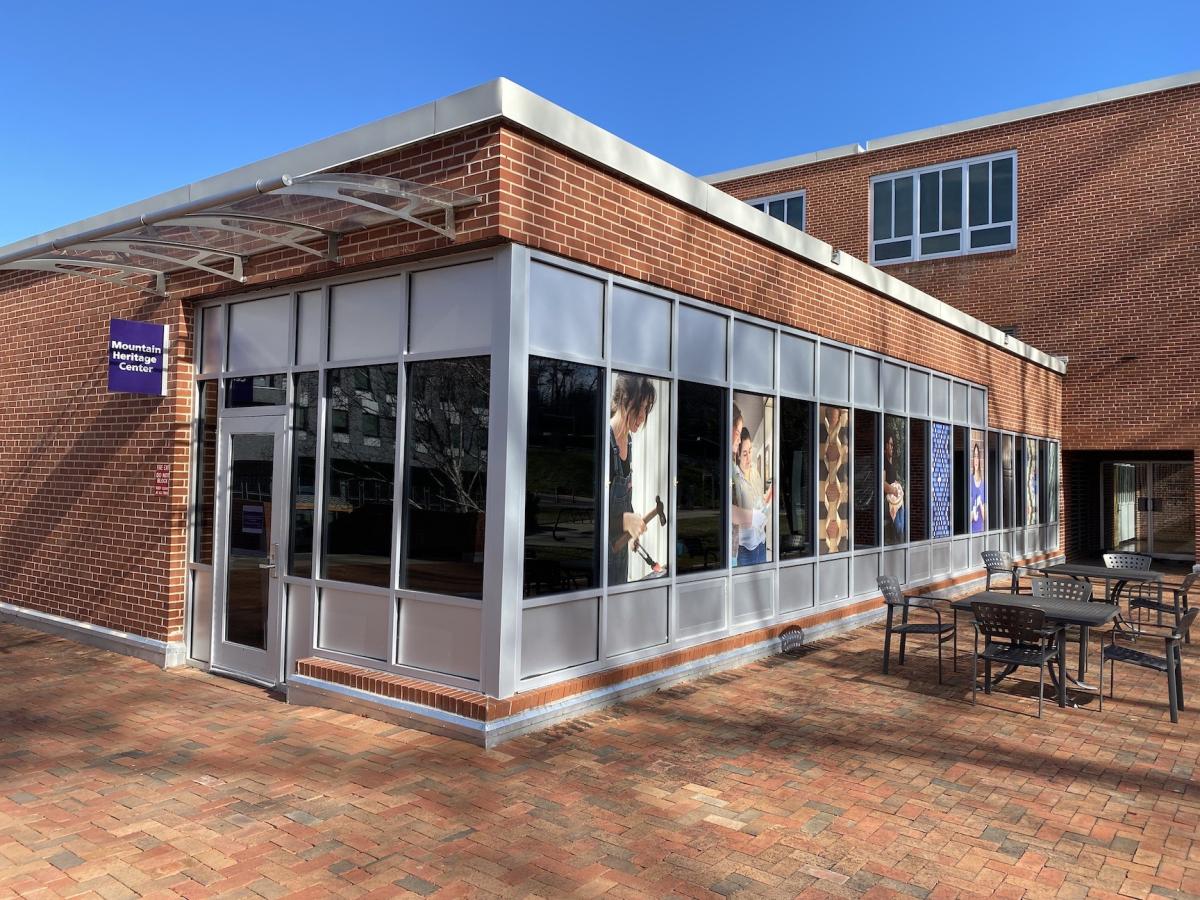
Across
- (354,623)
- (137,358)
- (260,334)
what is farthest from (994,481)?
(137,358)

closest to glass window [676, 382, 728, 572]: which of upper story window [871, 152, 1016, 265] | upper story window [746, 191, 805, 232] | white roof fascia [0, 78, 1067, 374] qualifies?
white roof fascia [0, 78, 1067, 374]

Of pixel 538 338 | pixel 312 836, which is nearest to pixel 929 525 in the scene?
pixel 538 338

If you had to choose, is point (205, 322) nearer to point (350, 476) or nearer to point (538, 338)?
point (350, 476)

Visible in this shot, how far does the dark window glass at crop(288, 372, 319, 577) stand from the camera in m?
7.11

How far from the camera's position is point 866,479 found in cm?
1134

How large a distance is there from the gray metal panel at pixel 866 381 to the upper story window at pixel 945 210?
10.4 m

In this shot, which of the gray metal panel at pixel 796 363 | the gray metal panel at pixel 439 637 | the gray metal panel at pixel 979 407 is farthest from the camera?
the gray metal panel at pixel 979 407

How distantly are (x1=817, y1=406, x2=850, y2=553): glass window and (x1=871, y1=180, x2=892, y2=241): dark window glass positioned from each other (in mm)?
12068

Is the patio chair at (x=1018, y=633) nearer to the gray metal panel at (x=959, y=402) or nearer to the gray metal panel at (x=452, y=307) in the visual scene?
the gray metal panel at (x=452, y=307)

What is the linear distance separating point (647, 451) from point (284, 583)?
323 centimetres

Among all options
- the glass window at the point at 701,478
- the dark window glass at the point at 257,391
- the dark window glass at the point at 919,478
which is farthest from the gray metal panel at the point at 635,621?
the dark window glass at the point at 919,478

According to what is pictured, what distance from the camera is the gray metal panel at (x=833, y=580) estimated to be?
1012 centimetres

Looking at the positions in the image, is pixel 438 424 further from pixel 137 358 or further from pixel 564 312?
pixel 137 358

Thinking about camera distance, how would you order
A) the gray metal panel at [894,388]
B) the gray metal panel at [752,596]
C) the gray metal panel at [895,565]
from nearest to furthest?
the gray metal panel at [752,596] < the gray metal panel at [895,565] < the gray metal panel at [894,388]
